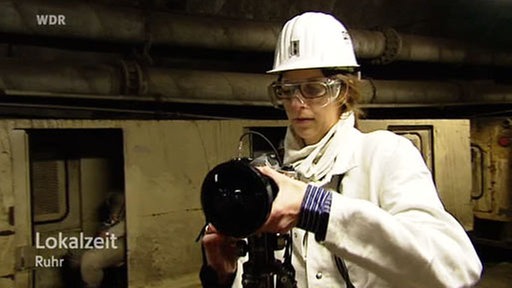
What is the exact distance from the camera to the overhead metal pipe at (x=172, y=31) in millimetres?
2053

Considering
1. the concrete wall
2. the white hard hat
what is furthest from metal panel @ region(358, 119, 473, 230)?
the white hard hat

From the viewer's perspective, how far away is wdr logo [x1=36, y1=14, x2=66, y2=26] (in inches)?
81.2

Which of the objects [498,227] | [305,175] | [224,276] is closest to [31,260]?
[224,276]

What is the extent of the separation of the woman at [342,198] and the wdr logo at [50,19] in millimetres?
1375

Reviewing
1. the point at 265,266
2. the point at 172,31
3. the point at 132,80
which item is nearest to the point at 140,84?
the point at 132,80

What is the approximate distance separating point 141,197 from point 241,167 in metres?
1.43

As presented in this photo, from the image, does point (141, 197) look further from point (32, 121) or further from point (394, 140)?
point (394, 140)

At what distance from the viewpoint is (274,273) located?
801 mm

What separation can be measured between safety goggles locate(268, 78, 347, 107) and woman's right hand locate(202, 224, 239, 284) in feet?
1.10

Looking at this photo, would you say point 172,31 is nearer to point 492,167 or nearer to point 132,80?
point 132,80

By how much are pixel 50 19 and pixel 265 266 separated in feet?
5.80

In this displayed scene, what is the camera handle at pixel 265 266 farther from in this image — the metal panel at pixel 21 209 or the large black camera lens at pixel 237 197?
the metal panel at pixel 21 209

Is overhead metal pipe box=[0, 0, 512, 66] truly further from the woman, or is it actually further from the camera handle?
the camera handle

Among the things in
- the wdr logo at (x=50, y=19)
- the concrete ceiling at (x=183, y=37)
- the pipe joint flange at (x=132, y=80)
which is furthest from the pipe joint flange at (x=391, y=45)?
the wdr logo at (x=50, y=19)
